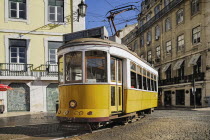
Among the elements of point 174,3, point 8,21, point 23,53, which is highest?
point 174,3

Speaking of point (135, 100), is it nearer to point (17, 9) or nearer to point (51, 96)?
point (51, 96)

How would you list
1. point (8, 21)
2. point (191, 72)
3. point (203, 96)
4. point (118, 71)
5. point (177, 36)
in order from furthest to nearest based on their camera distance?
point (177, 36) < point (191, 72) < point (203, 96) < point (8, 21) < point (118, 71)

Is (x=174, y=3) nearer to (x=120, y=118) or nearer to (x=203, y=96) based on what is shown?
(x=203, y=96)

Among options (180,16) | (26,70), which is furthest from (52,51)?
(180,16)

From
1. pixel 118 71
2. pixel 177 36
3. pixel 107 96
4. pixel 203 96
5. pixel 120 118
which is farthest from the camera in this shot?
pixel 177 36

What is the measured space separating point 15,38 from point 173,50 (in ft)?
69.9

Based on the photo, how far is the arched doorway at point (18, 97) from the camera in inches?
680

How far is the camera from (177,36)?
31.6 meters

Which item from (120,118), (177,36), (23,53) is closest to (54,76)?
(23,53)

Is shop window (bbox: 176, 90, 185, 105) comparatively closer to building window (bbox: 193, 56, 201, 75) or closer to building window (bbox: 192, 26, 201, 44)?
building window (bbox: 193, 56, 201, 75)

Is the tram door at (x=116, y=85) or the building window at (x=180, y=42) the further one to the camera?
the building window at (x=180, y=42)

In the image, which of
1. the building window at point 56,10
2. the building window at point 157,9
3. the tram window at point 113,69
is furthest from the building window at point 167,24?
the tram window at point 113,69

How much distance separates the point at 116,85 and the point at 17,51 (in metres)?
11.0

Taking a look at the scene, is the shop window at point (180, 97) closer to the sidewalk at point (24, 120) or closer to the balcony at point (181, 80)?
the balcony at point (181, 80)
